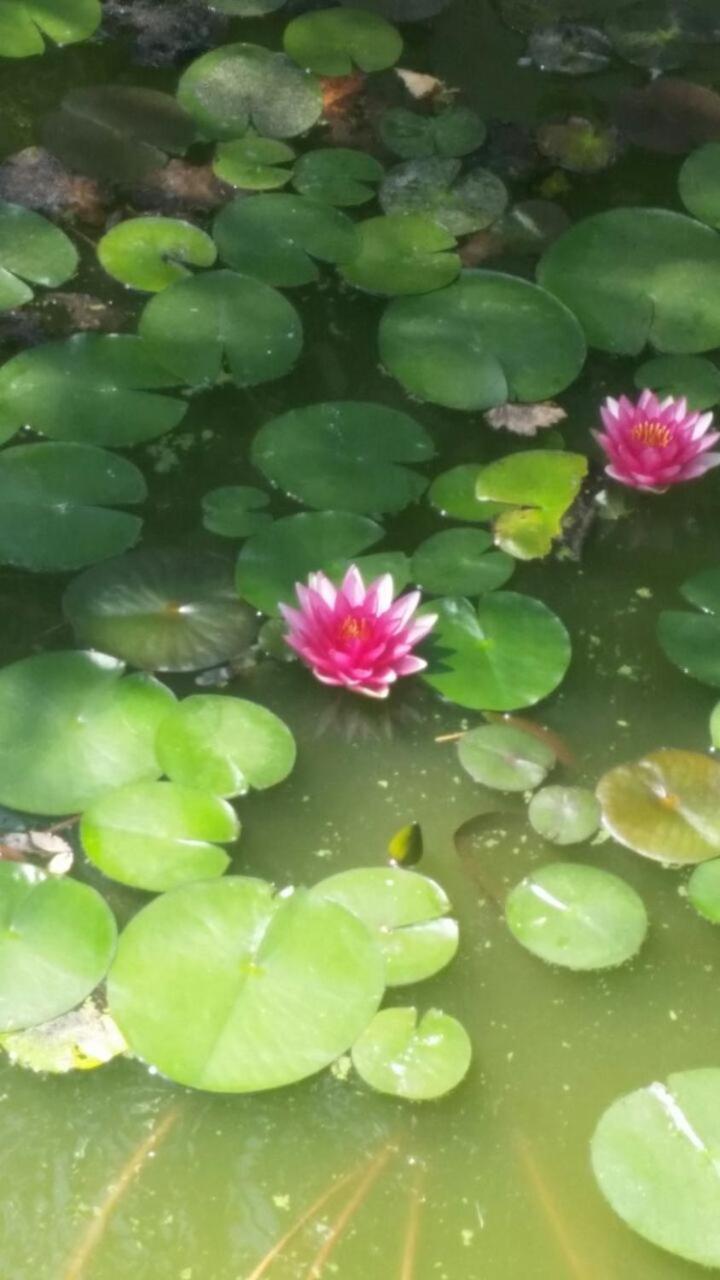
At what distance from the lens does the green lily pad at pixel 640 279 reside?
267 cm

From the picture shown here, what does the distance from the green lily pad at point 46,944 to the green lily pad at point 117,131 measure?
168cm

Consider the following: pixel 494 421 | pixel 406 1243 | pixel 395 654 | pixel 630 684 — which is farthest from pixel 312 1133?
pixel 494 421

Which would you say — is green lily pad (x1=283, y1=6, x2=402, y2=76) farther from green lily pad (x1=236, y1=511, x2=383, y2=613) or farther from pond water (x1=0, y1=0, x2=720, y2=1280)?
green lily pad (x1=236, y1=511, x2=383, y2=613)

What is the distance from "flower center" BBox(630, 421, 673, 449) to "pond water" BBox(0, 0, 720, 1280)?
0.12 meters

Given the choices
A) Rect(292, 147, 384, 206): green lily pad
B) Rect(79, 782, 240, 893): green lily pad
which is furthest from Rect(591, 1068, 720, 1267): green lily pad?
Rect(292, 147, 384, 206): green lily pad

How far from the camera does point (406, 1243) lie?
1.60m

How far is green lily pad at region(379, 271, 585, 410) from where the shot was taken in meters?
2.55

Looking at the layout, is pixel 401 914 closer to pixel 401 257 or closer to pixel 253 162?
pixel 401 257

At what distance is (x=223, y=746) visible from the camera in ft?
6.51

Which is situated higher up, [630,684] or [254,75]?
[254,75]

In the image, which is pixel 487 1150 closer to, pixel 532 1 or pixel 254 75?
pixel 254 75

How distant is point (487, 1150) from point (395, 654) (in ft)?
2.28

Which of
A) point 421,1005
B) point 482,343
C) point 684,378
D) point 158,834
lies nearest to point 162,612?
point 158,834

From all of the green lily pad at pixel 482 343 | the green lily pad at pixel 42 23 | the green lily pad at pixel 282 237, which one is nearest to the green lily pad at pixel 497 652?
the green lily pad at pixel 482 343
